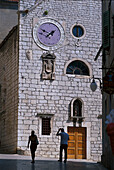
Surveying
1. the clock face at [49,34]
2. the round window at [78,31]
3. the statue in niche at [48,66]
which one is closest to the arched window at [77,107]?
the statue in niche at [48,66]

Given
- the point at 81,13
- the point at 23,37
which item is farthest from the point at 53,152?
the point at 81,13

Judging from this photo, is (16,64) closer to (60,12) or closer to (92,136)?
(60,12)

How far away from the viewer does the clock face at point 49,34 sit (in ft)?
82.7

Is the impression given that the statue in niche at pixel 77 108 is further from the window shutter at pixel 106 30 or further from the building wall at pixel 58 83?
the window shutter at pixel 106 30

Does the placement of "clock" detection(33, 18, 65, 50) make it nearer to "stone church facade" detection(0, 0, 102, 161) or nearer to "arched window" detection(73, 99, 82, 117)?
"stone church facade" detection(0, 0, 102, 161)

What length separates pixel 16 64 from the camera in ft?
82.7

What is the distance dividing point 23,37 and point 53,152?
692 centimetres

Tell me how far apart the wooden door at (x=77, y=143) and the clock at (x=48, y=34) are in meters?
5.07

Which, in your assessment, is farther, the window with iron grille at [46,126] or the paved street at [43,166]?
the window with iron grille at [46,126]

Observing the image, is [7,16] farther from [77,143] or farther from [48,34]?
[77,143]

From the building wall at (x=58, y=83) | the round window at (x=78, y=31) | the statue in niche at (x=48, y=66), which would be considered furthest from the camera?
the round window at (x=78, y=31)

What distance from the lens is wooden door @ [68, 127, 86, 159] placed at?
24.6m

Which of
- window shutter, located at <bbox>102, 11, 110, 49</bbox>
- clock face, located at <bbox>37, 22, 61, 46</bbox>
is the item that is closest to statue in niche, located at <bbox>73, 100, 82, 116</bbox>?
clock face, located at <bbox>37, 22, 61, 46</bbox>

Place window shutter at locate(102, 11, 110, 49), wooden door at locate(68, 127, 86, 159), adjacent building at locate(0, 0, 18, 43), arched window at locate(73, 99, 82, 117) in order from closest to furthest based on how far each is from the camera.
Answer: window shutter at locate(102, 11, 110, 49) < wooden door at locate(68, 127, 86, 159) < arched window at locate(73, 99, 82, 117) < adjacent building at locate(0, 0, 18, 43)
